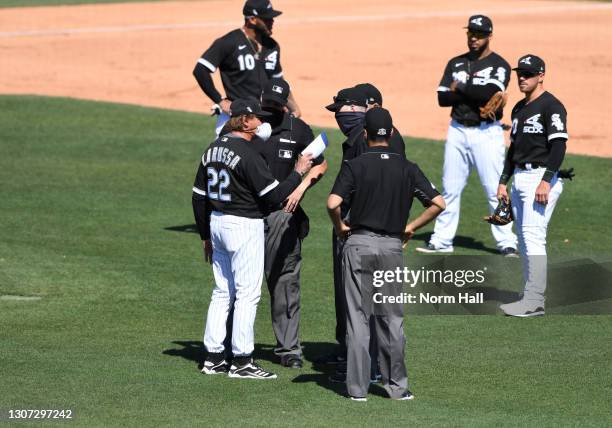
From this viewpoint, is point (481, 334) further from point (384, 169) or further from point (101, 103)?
point (101, 103)

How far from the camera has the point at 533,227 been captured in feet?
35.2

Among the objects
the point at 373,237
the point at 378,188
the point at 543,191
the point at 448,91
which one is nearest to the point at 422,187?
the point at 378,188

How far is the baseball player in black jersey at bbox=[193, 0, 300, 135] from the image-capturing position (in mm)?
13289

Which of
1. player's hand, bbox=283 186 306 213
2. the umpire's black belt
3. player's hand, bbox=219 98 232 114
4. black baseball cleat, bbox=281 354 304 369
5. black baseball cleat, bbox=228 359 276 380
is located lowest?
black baseball cleat, bbox=281 354 304 369

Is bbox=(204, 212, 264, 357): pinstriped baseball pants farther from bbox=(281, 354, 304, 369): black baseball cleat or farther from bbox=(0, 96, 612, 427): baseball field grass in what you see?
bbox=(281, 354, 304, 369): black baseball cleat

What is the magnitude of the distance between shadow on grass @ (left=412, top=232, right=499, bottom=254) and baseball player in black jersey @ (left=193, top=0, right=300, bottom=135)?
8.23 ft

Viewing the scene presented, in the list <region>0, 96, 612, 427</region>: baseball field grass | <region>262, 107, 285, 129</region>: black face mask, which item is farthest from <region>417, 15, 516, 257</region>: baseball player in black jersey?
<region>262, 107, 285, 129</region>: black face mask

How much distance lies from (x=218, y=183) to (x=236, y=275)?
0.67m

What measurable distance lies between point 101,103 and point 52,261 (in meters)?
9.68

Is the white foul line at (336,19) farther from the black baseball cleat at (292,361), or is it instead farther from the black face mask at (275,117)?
the black baseball cleat at (292,361)

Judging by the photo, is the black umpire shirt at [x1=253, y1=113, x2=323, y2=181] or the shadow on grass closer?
the black umpire shirt at [x1=253, y1=113, x2=323, y2=181]

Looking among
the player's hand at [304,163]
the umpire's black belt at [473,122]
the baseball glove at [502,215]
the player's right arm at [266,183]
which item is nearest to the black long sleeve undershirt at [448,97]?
the umpire's black belt at [473,122]

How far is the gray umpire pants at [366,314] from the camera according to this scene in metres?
8.05

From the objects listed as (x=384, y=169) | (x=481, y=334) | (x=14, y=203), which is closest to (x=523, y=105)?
(x=481, y=334)
